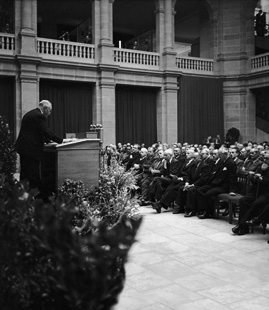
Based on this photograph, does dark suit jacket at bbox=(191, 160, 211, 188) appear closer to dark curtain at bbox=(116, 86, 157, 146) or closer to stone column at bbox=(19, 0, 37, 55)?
stone column at bbox=(19, 0, 37, 55)

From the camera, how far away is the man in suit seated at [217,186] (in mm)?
8766

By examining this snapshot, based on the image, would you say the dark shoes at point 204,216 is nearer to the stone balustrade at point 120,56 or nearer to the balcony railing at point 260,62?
the stone balustrade at point 120,56

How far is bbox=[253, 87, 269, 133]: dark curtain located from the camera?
2183 centimetres

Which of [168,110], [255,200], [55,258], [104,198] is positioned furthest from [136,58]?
[55,258]

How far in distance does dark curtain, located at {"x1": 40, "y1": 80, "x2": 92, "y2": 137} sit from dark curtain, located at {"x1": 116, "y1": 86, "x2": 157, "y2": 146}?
5.58ft

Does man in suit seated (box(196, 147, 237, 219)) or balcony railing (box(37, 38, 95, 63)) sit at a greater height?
balcony railing (box(37, 38, 95, 63))

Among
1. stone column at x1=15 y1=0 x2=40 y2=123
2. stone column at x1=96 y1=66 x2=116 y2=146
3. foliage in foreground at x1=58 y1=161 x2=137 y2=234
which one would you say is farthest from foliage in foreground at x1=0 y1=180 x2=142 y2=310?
stone column at x1=96 y1=66 x2=116 y2=146

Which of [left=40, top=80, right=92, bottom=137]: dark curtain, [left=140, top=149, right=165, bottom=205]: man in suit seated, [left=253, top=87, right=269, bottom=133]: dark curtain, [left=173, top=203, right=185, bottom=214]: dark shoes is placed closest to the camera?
[left=173, top=203, right=185, bottom=214]: dark shoes

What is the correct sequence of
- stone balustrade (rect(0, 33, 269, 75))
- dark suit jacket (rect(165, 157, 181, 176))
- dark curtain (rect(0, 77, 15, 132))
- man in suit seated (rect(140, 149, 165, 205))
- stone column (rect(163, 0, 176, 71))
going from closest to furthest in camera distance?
dark suit jacket (rect(165, 157, 181, 176)), man in suit seated (rect(140, 149, 165, 205)), dark curtain (rect(0, 77, 15, 132)), stone balustrade (rect(0, 33, 269, 75)), stone column (rect(163, 0, 176, 71))

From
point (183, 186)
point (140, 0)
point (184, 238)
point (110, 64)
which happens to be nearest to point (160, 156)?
point (183, 186)

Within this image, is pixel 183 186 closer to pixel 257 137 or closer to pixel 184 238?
pixel 184 238

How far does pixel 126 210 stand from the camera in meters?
6.36

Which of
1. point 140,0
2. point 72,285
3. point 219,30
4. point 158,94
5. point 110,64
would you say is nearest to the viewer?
point 72,285

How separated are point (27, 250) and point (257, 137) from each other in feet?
70.5
